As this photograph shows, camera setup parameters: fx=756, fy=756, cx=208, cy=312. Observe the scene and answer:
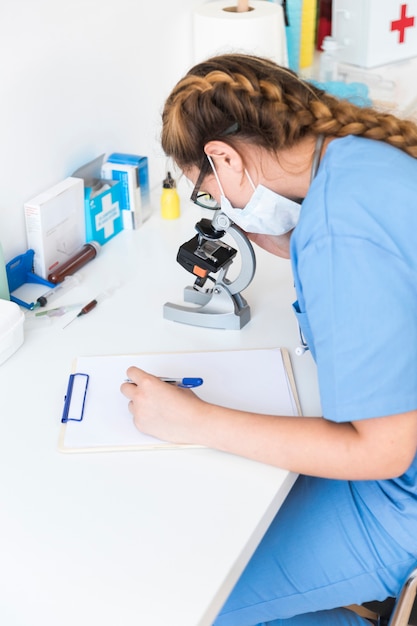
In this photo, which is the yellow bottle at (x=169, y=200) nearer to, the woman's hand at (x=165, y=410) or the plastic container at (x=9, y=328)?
the plastic container at (x=9, y=328)

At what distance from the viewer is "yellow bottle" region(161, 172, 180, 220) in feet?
6.04

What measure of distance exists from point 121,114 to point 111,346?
736 mm

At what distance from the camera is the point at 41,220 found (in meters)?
1.54

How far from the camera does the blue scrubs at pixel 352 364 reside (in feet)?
3.07

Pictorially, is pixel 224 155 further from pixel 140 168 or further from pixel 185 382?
pixel 140 168

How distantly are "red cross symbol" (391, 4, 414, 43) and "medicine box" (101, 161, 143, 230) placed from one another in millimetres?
1143

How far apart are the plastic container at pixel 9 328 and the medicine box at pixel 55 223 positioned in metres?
0.26

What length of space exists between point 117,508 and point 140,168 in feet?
3.24

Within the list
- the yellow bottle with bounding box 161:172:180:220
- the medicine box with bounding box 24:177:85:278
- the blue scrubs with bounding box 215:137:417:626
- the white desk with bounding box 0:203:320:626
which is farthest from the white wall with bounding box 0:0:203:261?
the blue scrubs with bounding box 215:137:417:626

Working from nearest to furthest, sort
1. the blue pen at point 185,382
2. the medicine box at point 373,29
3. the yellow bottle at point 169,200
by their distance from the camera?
the blue pen at point 185,382 < the yellow bottle at point 169,200 < the medicine box at point 373,29

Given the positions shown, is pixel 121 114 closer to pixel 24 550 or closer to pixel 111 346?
pixel 111 346

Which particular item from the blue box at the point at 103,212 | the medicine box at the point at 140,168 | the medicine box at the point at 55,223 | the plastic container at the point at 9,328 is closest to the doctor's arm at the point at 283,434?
the plastic container at the point at 9,328

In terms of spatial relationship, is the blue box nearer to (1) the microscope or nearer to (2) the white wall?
(2) the white wall

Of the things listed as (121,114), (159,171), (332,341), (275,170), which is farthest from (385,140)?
(159,171)
